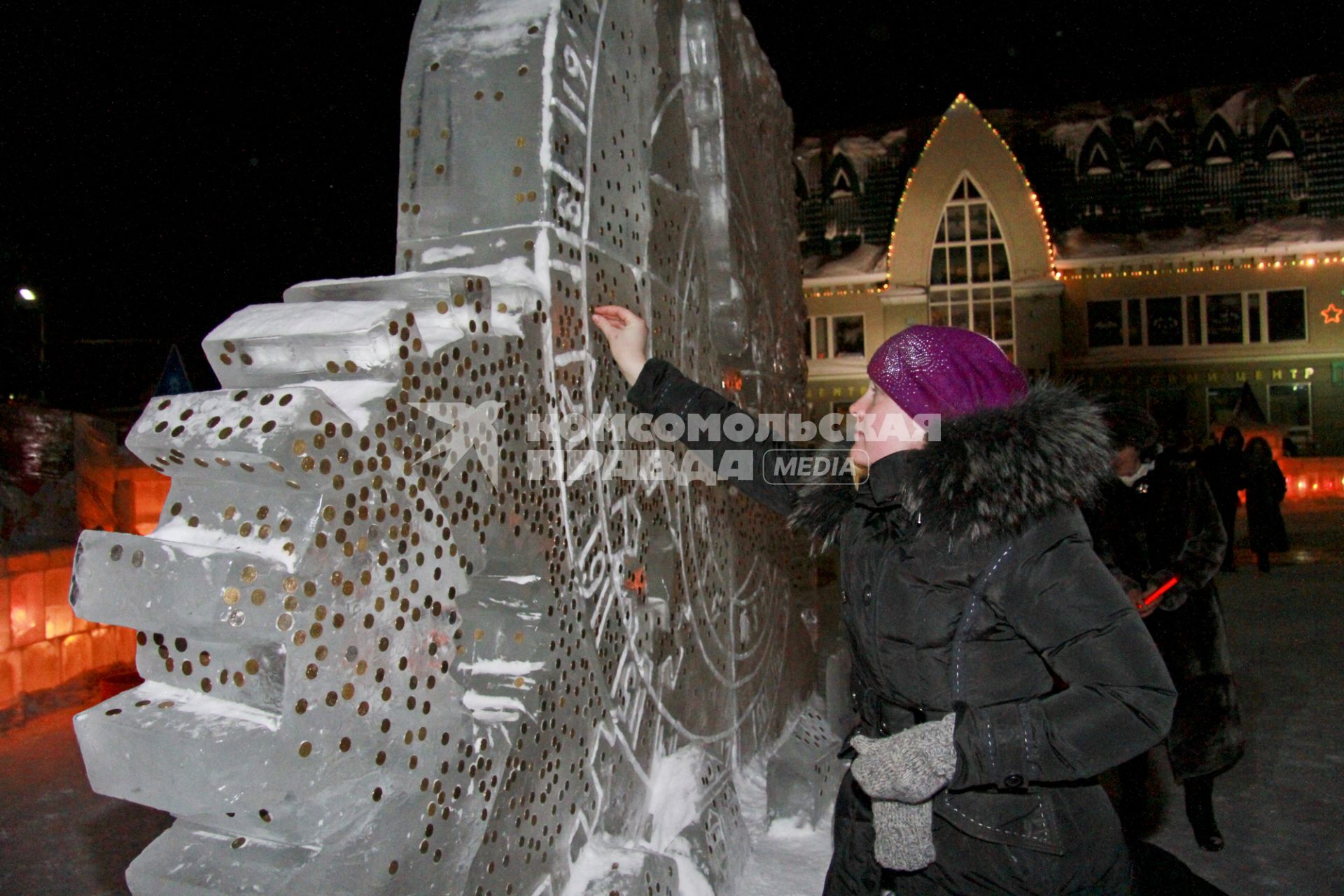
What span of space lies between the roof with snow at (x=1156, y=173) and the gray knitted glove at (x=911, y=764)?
72.2 feet

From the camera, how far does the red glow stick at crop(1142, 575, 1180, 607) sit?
11.7 feet

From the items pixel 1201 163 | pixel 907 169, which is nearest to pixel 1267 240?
pixel 1201 163

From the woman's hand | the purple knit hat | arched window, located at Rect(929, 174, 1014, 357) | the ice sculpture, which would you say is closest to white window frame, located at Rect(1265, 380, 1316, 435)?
arched window, located at Rect(929, 174, 1014, 357)

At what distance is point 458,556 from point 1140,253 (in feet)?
75.6

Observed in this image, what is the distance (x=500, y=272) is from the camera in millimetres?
2119

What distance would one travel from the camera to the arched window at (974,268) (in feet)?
72.1

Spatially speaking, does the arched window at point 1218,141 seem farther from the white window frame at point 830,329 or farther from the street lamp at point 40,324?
the street lamp at point 40,324

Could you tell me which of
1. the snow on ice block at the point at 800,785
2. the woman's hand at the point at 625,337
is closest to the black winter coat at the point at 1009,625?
the woman's hand at the point at 625,337

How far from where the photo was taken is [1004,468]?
167 cm

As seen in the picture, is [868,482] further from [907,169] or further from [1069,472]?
[907,169]

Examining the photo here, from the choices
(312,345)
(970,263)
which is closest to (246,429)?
(312,345)

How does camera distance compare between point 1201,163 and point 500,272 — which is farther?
point 1201,163

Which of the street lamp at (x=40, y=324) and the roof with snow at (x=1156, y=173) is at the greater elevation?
the roof with snow at (x=1156, y=173)

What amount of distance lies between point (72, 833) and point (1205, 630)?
4789mm
